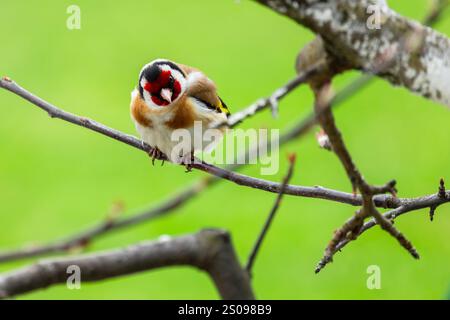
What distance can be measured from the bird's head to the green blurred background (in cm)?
115

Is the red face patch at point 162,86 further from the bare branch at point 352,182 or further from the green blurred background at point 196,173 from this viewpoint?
the green blurred background at point 196,173

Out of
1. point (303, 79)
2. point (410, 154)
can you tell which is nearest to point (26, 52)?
point (410, 154)

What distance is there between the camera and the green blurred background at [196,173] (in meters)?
3.19

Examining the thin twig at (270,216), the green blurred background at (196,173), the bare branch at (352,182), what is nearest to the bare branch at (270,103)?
the bare branch at (352,182)

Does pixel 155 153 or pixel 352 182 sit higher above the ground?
pixel 155 153

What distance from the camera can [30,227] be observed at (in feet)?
11.5

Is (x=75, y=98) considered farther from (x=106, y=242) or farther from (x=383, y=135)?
(x=383, y=135)

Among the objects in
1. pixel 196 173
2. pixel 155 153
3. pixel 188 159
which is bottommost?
pixel 188 159

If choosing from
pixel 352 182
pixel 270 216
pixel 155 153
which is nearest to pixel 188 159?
pixel 155 153

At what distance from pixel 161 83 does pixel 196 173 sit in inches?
82.7

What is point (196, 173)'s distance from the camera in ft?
12.1

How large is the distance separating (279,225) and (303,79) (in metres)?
2.83

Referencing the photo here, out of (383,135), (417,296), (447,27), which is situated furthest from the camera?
(447,27)

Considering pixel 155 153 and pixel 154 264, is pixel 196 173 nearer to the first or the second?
pixel 155 153
